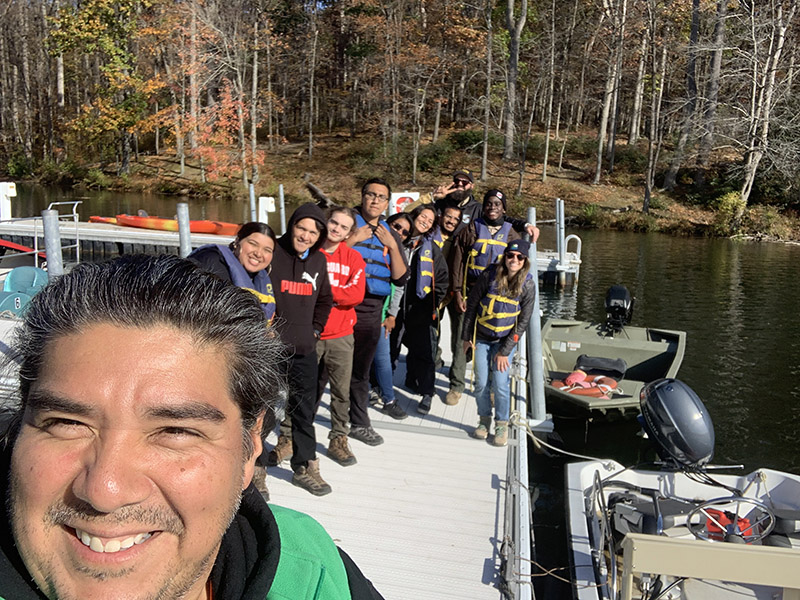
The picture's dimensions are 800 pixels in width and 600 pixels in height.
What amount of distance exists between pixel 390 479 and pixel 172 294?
4078mm

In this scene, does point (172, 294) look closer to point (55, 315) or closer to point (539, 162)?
point (55, 315)

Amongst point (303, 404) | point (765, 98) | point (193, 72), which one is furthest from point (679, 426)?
point (193, 72)

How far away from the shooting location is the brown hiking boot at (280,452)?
15.8 ft

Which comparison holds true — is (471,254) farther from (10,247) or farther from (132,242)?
(132,242)

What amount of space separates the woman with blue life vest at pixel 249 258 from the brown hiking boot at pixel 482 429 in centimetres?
240

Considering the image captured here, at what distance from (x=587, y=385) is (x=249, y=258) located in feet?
17.8

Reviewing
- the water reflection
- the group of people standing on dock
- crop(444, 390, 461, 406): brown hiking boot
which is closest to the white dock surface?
the group of people standing on dock

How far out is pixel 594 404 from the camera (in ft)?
25.0

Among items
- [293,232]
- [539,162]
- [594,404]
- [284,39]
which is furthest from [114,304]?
[284,39]

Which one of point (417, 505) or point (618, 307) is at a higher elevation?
point (618, 307)

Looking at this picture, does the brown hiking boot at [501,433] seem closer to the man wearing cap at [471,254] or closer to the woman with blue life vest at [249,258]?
the man wearing cap at [471,254]

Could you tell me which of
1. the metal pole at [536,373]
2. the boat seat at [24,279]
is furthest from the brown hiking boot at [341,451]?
the boat seat at [24,279]

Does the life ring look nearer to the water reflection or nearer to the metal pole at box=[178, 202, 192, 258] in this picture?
the water reflection

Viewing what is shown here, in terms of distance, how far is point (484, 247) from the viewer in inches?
250
